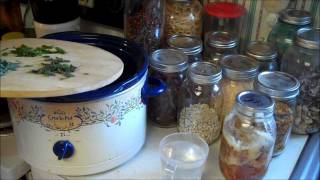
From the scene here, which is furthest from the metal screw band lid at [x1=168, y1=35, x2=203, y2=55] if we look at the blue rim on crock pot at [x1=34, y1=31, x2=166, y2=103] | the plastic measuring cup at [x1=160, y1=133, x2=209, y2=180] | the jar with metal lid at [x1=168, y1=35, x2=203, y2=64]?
the plastic measuring cup at [x1=160, y1=133, x2=209, y2=180]

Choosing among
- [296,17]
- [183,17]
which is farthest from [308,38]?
[183,17]

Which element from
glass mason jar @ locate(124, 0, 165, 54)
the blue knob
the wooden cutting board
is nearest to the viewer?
the wooden cutting board

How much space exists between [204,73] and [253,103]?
0.14 m

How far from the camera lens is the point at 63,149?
0.70m

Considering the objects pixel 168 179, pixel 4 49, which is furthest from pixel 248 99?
pixel 4 49

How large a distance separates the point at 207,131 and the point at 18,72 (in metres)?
0.39

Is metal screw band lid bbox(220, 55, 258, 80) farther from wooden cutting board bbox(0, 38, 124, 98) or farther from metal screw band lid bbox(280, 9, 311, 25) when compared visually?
wooden cutting board bbox(0, 38, 124, 98)

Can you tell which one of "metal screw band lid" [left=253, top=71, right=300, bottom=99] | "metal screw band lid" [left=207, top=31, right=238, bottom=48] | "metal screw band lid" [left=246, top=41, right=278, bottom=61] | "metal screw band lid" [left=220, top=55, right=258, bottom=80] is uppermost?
"metal screw band lid" [left=207, top=31, right=238, bottom=48]

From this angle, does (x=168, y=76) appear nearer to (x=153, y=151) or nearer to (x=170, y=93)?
(x=170, y=93)

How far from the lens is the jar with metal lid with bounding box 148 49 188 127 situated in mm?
834

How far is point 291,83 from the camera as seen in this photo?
780 mm

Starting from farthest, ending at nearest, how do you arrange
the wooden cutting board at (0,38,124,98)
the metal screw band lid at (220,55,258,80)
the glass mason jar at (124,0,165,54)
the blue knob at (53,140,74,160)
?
the glass mason jar at (124,0,165,54) → the metal screw band lid at (220,55,258,80) → the blue knob at (53,140,74,160) → the wooden cutting board at (0,38,124,98)

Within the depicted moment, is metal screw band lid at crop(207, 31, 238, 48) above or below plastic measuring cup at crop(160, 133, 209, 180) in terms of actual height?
above

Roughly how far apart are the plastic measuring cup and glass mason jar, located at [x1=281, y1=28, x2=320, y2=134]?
0.78 feet
